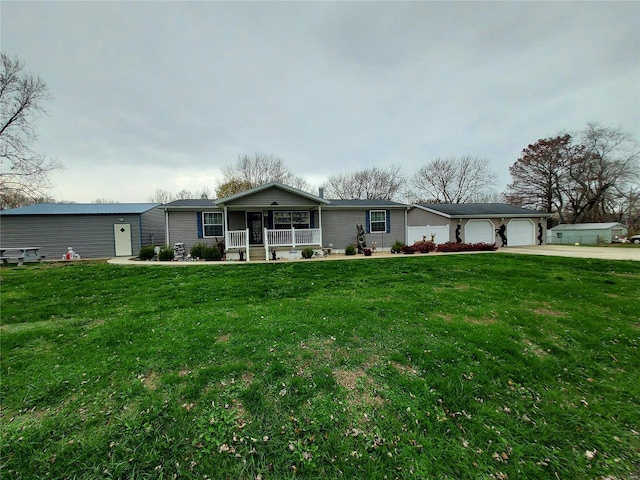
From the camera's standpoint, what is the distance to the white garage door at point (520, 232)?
1848cm

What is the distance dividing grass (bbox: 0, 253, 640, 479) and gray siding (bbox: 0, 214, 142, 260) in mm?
10985

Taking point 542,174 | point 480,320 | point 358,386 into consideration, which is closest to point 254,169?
point 480,320

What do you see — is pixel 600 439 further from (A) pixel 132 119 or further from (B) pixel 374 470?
(A) pixel 132 119

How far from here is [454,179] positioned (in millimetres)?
32656

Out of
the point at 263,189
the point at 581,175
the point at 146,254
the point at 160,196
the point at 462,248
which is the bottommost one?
the point at 462,248

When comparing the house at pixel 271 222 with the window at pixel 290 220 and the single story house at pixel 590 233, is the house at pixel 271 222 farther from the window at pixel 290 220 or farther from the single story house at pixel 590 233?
the single story house at pixel 590 233

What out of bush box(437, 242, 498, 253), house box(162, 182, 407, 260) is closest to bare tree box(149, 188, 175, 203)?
house box(162, 182, 407, 260)

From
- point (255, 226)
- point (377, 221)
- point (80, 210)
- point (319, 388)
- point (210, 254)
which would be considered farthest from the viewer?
point (377, 221)

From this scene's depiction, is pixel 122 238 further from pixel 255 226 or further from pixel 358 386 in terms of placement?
pixel 358 386

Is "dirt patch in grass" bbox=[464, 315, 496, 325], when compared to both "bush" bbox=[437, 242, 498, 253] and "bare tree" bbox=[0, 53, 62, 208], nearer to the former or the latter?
"bush" bbox=[437, 242, 498, 253]

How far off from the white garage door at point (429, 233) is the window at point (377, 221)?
1.88 meters

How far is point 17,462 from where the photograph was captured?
1.94 metres

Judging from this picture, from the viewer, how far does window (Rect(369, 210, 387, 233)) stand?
16.3 m

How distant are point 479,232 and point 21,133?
26954 millimetres
